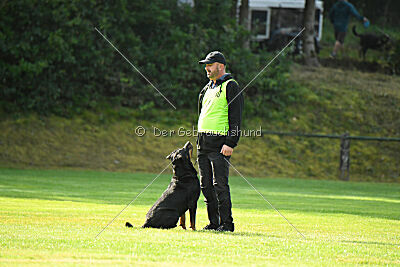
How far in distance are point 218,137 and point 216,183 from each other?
1.79 ft

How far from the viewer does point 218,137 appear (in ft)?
26.2

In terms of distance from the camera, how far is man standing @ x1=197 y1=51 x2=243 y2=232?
26.1ft

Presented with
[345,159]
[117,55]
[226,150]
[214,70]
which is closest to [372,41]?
[345,159]

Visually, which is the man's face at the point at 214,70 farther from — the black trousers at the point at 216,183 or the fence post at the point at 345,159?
the fence post at the point at 345,159

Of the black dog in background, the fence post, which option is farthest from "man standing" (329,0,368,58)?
the fence post

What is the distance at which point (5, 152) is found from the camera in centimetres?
2069

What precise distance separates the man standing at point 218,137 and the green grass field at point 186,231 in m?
0.42

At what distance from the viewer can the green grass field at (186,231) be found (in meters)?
5.79

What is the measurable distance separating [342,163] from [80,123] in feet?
30.2

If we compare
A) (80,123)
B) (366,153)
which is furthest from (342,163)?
(80,123)

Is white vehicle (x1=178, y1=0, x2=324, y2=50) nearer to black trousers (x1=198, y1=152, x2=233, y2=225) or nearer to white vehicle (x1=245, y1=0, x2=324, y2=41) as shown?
white vehicle (x1=245, y1=0, x2=324, y2=41)

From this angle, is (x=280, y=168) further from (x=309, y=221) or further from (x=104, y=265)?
(x=104, y=265)

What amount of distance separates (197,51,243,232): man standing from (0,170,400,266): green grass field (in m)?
0.42

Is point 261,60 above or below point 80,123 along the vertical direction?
above
